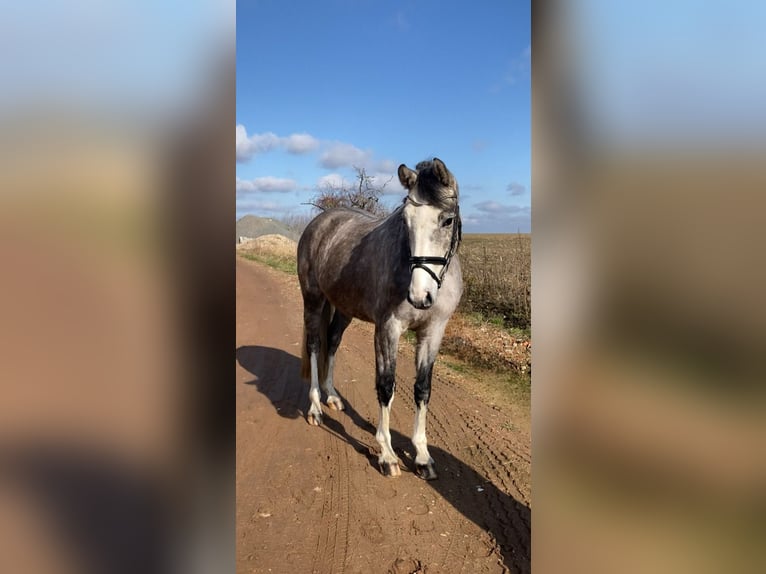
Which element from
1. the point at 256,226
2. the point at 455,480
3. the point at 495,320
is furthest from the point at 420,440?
the point at 256,226

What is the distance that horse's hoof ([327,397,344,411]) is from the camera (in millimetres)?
4914

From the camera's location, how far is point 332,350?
507 cm

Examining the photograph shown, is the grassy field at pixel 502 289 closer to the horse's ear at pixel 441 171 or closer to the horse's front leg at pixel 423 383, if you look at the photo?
the horse's front leg at pixel 423 383

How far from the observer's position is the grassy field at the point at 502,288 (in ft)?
28.9

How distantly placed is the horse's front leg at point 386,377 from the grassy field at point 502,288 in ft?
16.5

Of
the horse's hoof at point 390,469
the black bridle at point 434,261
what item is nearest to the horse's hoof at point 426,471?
the horse's hoof at point 390,469

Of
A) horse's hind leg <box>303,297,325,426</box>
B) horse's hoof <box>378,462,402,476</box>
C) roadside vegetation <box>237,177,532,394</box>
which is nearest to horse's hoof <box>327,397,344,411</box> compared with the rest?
horse's hind leg <box>303,297,325,426</box>

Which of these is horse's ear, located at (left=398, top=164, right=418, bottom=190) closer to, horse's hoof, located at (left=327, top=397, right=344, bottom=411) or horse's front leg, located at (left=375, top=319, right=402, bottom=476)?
horse's front leg, located at (left=375, top=319, right=402, bottom=476)

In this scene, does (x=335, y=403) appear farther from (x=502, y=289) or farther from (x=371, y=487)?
(x=502, y=289)
